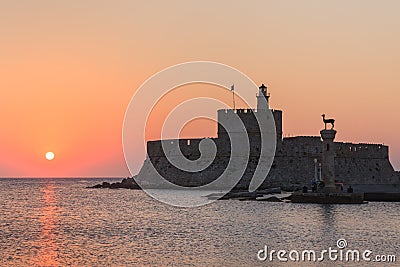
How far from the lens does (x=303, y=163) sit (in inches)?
1921

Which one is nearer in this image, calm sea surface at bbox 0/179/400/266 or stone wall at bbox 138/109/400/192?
calm sea surface at bbox 0/179/400/266

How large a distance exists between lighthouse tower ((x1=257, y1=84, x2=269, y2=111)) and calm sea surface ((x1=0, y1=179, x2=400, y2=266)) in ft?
57.2

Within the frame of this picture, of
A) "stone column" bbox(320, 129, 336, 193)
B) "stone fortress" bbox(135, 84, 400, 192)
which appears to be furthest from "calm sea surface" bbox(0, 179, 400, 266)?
"stone fortress" bbox(135, 84, 400, 192)

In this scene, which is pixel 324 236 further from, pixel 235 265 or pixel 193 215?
pixel 193 215

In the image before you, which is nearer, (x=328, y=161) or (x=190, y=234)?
(x=190, y=234)

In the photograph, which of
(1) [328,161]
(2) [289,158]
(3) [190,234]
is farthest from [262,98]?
(3) [190,234]

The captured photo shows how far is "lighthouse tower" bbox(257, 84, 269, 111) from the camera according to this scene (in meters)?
48.3

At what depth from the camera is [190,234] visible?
2064 centimetres

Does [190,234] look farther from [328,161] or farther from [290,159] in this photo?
[290,159]

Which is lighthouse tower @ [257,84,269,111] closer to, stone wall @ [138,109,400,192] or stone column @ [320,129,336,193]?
stone wall @ [138,109,400,192]

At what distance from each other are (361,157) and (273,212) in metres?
23.8

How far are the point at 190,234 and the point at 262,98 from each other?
1130 inches

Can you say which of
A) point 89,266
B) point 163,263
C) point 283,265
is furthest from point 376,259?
point 89,266

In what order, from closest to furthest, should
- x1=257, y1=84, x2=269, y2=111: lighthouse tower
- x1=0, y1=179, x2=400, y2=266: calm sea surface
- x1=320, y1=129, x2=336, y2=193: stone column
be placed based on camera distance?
x1=0, y1=179, x2=400, y2=266: calm sea surface < x1=320, y1=129, x2=336, y2=193: stone column < x1=257, y1=84, x2=269, y2=111: lighthouse tower
